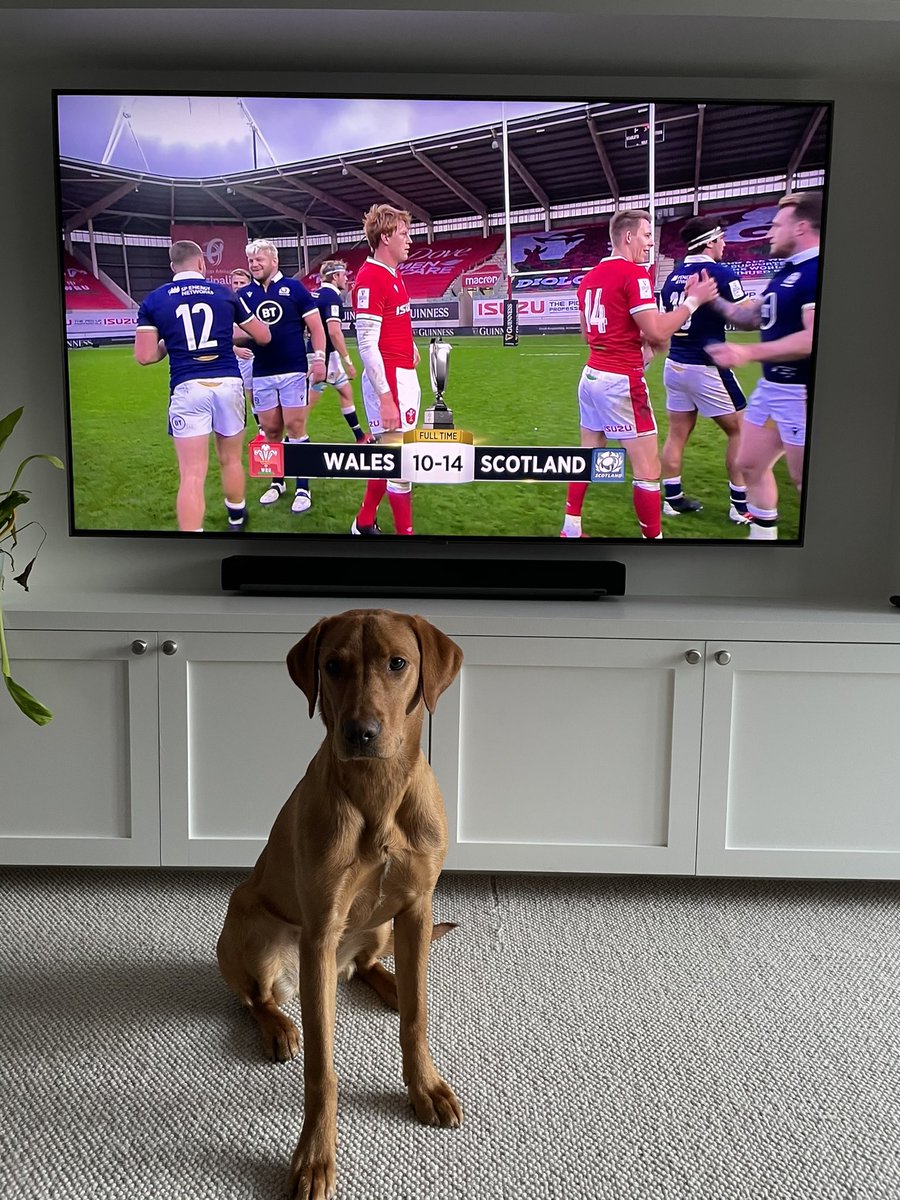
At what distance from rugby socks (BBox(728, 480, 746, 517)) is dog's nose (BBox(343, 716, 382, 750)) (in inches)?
67.7

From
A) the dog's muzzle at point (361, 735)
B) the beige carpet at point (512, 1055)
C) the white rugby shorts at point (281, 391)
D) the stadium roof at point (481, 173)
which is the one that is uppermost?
the stadium roof at point (481, 173)

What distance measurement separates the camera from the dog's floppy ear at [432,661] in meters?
1.46

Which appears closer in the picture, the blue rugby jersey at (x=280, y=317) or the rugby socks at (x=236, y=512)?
the blue rugby jersey at (x=280, y=317)

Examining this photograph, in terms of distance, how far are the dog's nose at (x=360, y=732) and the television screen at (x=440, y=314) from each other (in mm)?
1425

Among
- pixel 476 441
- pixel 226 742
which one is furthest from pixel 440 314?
pixel 226 742

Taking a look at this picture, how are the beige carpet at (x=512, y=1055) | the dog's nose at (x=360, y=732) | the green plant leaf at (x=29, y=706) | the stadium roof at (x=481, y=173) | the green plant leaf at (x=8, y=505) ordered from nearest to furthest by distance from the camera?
the dog's nose at (x=360, y=732) < the beige carpet at (x=512, y=1055) < the green plant leaf at (x=29, y=706) < the green plant leaf at (x=8, y=505) < the stadium roof at (x=481, y=173)

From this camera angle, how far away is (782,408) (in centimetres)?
262

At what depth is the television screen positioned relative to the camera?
253 centimetres

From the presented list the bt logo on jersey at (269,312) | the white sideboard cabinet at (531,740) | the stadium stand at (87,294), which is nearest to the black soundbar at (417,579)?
the white sideboard cabinet at (531,740)

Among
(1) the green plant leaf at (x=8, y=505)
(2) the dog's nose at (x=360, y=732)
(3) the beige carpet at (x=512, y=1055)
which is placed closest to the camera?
(2) the dog's nose at (x=360, y=732)

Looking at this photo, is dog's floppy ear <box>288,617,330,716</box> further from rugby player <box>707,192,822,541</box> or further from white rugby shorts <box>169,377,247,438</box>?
rugby player <box>707,192,822,541</box>

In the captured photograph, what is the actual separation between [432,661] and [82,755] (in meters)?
1.32

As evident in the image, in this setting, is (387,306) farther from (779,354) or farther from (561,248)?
(779,354)

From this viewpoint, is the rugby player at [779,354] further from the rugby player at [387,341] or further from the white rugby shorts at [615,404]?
the rugby player at [387,341]
